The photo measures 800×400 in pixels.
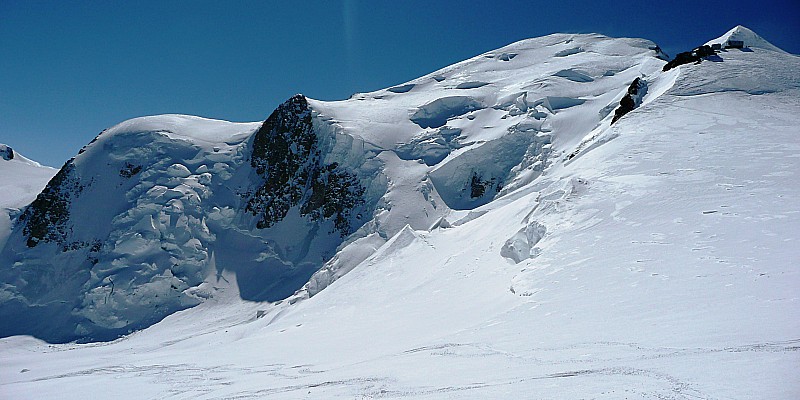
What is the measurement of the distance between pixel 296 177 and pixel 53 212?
2503 cm

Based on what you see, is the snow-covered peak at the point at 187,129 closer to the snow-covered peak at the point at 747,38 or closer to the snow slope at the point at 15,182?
the snow slope at the point at 15,182

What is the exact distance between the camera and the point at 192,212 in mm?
46844

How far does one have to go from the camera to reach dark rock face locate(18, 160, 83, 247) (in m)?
47.5

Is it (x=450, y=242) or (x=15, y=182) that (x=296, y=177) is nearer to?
(x=450, y=242)

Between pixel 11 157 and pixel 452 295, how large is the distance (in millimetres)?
86967

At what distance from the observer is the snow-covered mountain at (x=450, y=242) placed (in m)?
7.36

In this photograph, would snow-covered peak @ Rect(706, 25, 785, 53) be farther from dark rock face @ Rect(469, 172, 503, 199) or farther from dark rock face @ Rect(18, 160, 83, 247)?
dark rock face @ Rect(18, 160, 83, 247)

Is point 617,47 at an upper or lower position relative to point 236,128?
upper

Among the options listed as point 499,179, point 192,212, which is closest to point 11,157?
point 192,212

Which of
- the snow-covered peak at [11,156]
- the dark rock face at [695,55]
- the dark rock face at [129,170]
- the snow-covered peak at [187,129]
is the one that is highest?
the snow-covered peak at [11,156]

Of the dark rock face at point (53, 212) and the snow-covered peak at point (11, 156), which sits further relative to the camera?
Answer: the snow-covered peak at point (11, 156)

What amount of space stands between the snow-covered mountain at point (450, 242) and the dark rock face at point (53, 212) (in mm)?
222

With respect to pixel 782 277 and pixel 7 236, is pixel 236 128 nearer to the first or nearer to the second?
pixel 7 236

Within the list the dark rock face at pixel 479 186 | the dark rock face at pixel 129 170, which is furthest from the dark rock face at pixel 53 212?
the dark rock face at pixel 479 186
